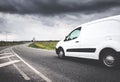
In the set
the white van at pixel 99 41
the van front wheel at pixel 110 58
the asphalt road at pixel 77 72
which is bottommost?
the asphalt road at pixel 77 72

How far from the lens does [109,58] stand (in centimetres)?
703

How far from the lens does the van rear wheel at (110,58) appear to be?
6801mm

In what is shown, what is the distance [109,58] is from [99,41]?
0.88 meters

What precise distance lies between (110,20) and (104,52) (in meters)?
1.37

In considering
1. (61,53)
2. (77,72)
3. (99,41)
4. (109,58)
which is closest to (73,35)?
(61,53)

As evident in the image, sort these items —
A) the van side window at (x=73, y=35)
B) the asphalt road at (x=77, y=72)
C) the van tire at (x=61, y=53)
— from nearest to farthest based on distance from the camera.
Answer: the asphalt road at (x=77, y=72), the van side window at (x=73, y=35), the van tire at (x=61, y=53)

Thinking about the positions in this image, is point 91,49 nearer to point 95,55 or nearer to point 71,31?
point 95,55

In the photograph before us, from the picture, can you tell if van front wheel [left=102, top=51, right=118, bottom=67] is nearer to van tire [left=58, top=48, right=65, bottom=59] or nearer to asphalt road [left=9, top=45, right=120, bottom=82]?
asphalt road [left=9, top=45, right=120, bottom=82]

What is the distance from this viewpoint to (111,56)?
22.8 feet

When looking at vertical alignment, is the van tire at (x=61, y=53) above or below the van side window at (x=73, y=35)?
below

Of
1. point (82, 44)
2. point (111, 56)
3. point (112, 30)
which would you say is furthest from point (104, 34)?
point (82, 44)

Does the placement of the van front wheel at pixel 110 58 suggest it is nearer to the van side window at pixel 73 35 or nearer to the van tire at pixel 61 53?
the van side window at pixel 73 35

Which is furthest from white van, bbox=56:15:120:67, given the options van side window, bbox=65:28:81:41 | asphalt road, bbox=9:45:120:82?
asphalt road, bbox=9:45:120:82

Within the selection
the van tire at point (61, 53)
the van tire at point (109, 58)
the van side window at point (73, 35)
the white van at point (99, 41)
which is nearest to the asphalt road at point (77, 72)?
the van tire at point (109, 58)
